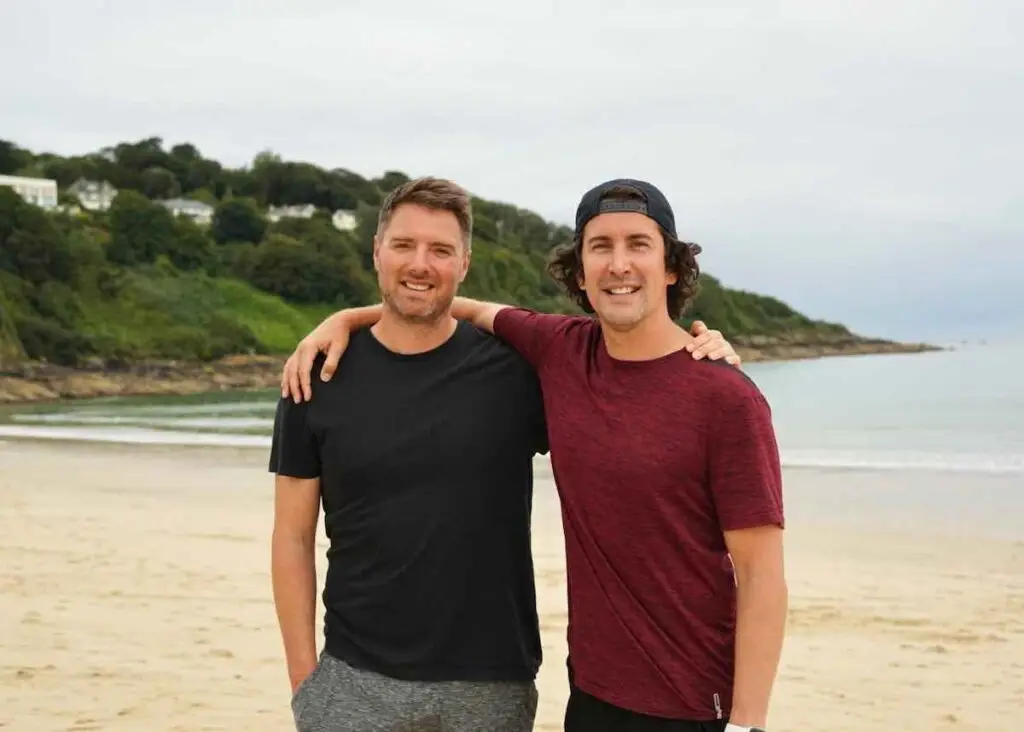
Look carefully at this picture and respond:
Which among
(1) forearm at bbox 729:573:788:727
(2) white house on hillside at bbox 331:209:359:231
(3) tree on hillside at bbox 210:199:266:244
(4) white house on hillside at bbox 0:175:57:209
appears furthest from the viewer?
(2) white house on hillside at bbox 331:209:359:231

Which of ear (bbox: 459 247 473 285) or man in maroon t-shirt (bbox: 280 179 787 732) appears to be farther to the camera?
ear (bbox: 459 247 473 285)

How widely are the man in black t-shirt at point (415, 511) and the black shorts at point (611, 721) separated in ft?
0.52

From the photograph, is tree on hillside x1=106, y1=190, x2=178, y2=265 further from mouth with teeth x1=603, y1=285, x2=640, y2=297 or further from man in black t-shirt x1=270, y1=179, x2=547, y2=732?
mouth with teeth x1=603, y1=285, x2=640, y2=297

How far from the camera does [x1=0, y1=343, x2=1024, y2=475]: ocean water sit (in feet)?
66.5

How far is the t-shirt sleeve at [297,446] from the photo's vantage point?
8.30 feet

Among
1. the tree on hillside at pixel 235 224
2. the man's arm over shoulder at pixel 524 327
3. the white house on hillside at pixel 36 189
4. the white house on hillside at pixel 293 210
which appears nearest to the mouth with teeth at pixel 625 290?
the man's arm over shoulder at pixel 524 327

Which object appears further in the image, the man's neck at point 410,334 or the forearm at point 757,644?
the man's neck at point 410,334

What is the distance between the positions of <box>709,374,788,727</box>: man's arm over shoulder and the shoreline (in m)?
44.9

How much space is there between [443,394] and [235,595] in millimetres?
5841

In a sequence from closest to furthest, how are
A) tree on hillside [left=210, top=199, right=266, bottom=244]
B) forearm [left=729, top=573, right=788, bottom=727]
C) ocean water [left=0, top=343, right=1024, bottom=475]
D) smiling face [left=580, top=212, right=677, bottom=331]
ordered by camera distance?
forearm [left=729, top=573, right=788, bottom=727], smiling face [left=580, top=212, right=677, bottom=331], ocean water [left=0, top=343, right=1024, bottom=475], tree on hillside [left=210, top=199, right=266, bottom=244]

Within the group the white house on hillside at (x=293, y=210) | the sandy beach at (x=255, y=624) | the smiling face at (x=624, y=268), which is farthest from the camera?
the white house on hillside at (x=293, y=210)

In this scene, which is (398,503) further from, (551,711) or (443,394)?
(551,711)

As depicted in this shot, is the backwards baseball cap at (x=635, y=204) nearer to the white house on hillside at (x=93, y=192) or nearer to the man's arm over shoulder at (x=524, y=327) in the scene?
the man's arm over shoulder at (x=524, y=327)

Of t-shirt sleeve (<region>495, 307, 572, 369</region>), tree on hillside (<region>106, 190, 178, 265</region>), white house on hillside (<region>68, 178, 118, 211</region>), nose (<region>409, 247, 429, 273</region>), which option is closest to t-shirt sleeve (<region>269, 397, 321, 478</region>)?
nose (<region>409, 247, 429, 273</region>)
